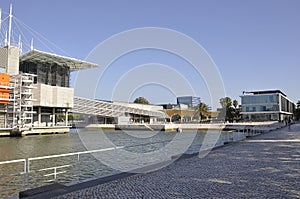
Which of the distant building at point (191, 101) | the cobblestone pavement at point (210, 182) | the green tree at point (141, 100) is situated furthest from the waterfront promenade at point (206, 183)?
the green tree at point (141, 100)

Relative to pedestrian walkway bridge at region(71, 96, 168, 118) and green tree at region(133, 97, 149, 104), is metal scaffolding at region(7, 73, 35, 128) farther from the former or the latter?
green tree at region(133, 97, 149, 104)

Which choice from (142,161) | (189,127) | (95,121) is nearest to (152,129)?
(189,127)

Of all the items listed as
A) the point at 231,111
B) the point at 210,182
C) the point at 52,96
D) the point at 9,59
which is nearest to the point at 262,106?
the point at 231,111

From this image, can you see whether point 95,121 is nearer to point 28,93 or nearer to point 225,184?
point 28,93

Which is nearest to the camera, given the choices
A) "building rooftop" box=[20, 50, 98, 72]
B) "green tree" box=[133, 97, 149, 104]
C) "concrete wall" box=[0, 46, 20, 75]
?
"concrete wall" box=[0, 46, 20, 75]

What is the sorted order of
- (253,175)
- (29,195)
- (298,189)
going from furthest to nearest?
(253,175), (298,189), (29,195)

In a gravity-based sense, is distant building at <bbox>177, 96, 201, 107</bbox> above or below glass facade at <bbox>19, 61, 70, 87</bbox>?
below

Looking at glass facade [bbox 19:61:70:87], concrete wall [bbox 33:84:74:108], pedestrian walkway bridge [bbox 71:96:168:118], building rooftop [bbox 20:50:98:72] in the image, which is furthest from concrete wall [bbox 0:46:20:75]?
pedestrian walkway bridge [bbox 71:96:168:118]

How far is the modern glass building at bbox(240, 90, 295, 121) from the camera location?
7944 cm

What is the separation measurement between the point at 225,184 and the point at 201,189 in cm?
86

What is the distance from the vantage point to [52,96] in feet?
191

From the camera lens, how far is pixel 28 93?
49.7 meters

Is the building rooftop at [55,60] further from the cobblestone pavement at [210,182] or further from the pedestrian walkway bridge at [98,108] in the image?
the cobblestone pavement at [210,182]

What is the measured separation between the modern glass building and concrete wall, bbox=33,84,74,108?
52042mm
